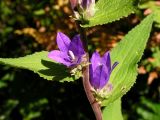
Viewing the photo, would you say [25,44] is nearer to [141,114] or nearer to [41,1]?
[41,1]

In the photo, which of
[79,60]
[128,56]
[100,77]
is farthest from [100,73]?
[128,56]

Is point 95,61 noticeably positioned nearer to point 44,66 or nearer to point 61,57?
point 61,57

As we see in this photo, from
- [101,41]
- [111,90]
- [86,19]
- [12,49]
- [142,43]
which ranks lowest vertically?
[12,49]

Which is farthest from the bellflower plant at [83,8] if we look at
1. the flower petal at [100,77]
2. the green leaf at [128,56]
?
the green leaf at [128,56]

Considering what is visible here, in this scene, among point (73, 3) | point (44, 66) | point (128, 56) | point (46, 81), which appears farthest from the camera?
point (46, 81)

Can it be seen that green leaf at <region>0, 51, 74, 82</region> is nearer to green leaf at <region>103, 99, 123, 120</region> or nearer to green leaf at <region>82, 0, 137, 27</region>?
green leaf at <region>82, 0, 137, 27</region>

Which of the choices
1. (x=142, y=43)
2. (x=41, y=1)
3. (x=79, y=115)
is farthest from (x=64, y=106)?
(x=142, y=43)
